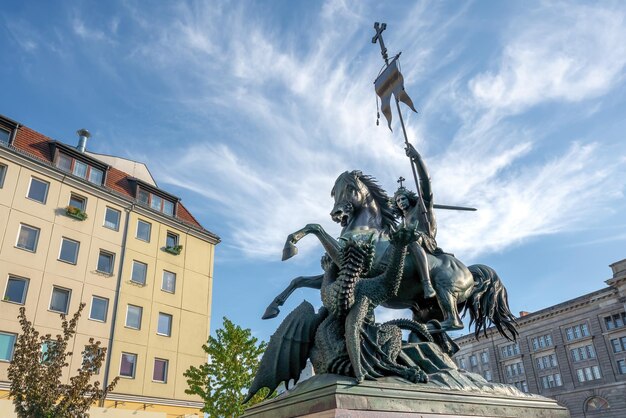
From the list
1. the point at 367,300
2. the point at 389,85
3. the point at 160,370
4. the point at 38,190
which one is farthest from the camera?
the point at 160,370

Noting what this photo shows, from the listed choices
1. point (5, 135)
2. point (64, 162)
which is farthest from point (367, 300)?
point (64, 162)

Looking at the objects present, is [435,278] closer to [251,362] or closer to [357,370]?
[357,370]

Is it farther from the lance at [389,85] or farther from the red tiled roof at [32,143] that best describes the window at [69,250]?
the lance at [389,85]

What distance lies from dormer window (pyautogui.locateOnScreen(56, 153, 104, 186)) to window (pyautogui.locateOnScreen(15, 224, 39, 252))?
4.56 m

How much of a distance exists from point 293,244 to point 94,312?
87.7ft

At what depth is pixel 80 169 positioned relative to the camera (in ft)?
105

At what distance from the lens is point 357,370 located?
4.55 meters

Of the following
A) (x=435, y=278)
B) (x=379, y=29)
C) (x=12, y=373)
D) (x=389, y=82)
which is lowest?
(x=435, y=278)

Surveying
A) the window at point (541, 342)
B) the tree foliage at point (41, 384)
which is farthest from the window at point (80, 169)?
the window at point (541, 342)

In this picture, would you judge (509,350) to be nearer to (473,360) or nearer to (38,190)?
(473,360)

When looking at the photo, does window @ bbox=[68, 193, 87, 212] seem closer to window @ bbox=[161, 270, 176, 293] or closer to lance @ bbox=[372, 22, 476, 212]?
window @ bbox=[161, 270, 176, 293]

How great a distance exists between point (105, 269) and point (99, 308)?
2.58 m

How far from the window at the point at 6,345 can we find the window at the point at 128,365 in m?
5.92

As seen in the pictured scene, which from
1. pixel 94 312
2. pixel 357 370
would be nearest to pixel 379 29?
pixel 357 370
